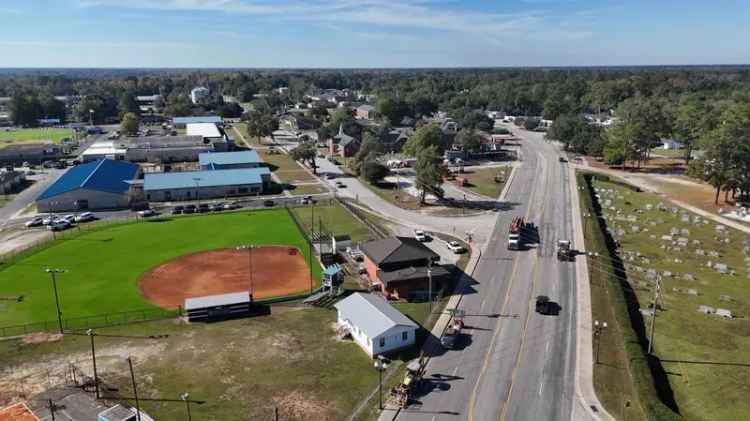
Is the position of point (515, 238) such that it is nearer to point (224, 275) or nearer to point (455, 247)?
point (455, 247)

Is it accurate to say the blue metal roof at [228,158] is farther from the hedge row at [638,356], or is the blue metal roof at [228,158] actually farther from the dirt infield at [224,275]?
the hedge row at [638,356]

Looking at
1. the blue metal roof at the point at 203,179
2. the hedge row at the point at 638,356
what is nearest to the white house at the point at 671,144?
the hedge row at the point at 638,356

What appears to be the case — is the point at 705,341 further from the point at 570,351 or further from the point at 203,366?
the point at 203,366

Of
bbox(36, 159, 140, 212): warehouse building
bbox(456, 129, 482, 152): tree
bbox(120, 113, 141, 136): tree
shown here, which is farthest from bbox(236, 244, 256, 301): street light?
bbox(120, 113, 141, 136): tree

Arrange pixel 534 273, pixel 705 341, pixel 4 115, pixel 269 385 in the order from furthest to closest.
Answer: pixel 4 115, pixel 534 273, pixel 705 341, pixel 269 385

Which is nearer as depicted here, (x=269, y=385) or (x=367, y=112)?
(x=269, y=385)

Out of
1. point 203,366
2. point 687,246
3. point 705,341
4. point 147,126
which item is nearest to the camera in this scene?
point 203,366

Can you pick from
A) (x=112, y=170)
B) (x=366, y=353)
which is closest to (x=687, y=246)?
(x=366, y=353)
